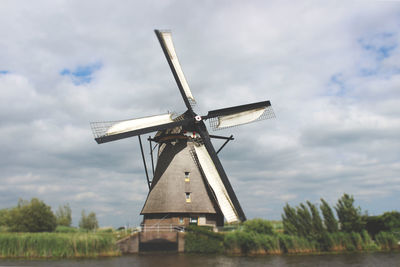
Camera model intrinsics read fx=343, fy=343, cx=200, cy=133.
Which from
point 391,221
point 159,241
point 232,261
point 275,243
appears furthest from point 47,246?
point 391,221

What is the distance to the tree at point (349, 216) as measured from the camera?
76.5ft

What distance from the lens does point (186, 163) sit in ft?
88.3

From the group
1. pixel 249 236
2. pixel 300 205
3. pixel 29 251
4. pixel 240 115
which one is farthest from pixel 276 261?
pixel 29 251

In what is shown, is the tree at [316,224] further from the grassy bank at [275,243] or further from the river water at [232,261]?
the river water at [232,261]

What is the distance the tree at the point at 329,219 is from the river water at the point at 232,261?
2082 millimetres

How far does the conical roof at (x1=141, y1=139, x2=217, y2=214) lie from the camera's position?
25547mm

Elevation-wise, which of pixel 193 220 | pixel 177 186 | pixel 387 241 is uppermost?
pixel 177 186

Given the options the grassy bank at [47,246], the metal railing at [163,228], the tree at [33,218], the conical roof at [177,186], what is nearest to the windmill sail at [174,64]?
the conical roof at [177,186]

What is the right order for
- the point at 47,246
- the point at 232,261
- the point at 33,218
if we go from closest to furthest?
the point at 232,261, the point at 47,246, the point at 33,218

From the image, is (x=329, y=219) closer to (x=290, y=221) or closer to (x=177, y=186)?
(x=290, y=221)

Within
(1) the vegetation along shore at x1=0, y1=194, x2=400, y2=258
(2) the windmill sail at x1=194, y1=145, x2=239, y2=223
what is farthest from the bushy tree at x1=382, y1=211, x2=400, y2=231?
(2) the windmill sail at x1=194, y1=145, x2=239, y2=223

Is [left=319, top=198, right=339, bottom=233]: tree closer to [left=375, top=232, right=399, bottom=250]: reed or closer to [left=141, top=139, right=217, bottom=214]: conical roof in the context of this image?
[left=375, top=232, right=399, bottom=250]: reed

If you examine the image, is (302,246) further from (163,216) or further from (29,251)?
(29,251)

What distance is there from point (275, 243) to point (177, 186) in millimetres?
8171
